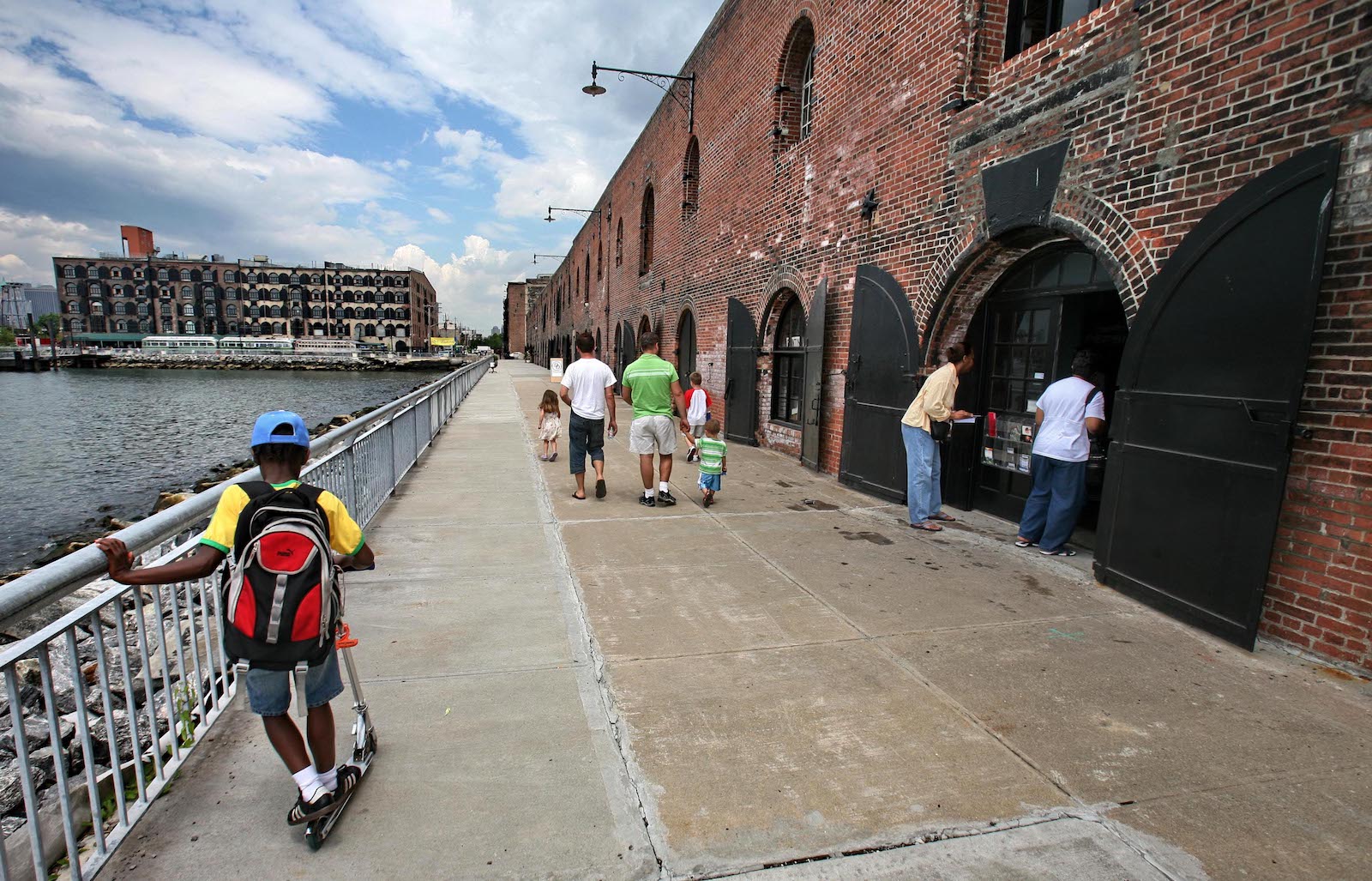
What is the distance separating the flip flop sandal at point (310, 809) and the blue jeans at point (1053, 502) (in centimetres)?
536

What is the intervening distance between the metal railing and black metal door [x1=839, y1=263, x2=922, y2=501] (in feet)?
17.6

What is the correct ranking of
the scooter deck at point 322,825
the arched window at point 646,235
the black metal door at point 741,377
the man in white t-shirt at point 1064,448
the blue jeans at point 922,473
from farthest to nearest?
the arched window at point 646,235 < the black metal door at point 741,377 < the blue jeans at point 922,473 < the man in white t-shirt at point 1064,448 < the scooter deck at point 322,825

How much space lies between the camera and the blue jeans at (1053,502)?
547 centimetres

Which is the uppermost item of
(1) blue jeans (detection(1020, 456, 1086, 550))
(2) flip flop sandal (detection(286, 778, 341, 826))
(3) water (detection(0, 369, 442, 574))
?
(1) blue jeans (detection(1020, 456, 1086, 550))

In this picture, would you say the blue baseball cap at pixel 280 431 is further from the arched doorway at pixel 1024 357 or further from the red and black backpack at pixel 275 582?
the arched doorway at pixel 1024 357

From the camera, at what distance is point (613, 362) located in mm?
25344

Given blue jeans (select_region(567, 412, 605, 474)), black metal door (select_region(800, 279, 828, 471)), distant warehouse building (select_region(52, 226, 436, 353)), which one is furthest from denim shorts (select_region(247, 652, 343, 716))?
distant warehouse building (select_region(52, 226, 436, 353))

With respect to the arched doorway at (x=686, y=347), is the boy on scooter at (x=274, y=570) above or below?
below

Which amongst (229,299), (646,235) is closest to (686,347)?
(646,235)

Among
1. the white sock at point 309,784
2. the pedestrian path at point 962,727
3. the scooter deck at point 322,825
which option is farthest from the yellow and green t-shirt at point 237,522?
the pedestrian path at point 962,727

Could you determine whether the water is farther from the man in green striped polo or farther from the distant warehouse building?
the distant warehouse building

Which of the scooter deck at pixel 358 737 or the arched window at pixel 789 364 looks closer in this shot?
the scooter deck at pixel 358 737

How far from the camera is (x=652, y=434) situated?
7.08 meters

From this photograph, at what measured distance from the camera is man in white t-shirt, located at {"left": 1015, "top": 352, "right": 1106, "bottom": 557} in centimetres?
540
